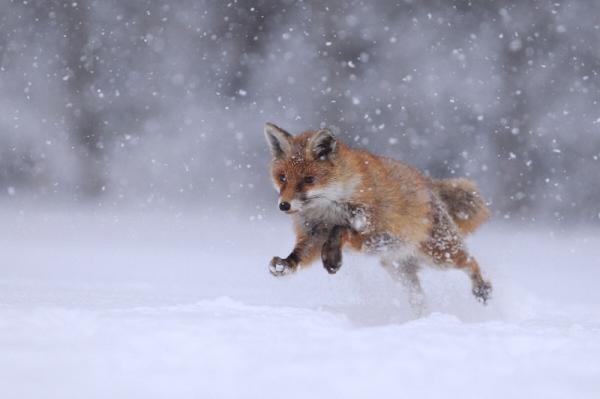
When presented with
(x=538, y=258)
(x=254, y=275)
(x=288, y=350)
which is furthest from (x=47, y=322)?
(x=538, y=258)

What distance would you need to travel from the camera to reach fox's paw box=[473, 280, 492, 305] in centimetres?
650

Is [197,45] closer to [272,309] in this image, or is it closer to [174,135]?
[174,135]

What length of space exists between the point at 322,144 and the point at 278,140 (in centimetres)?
37

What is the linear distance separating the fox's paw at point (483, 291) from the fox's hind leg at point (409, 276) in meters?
0.50

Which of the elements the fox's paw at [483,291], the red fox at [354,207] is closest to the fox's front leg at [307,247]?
the red fox at [354,207]

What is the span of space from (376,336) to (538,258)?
9.57 metres

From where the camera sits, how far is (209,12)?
61.9ft

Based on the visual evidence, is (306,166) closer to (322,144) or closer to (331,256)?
(322,144)

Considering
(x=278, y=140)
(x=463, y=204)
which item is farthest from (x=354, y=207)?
(x=463, y=204)

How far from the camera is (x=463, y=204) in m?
6.89

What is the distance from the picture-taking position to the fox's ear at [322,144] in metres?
5.46

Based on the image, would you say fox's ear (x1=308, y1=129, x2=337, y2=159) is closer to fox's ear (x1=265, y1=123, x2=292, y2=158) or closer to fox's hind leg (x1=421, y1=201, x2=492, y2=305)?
fox's ear (x1=265, y1=123, x2=292, y2=158)

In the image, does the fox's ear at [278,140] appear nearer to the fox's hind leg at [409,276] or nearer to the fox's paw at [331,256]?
the fox's paw at [331,256]

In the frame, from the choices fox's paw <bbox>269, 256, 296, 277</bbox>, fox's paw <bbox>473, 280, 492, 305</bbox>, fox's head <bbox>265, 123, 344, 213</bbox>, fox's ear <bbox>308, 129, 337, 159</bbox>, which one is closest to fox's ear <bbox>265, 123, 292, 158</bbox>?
fox's head <bbox>265, 123, 344, 213</bbox>
